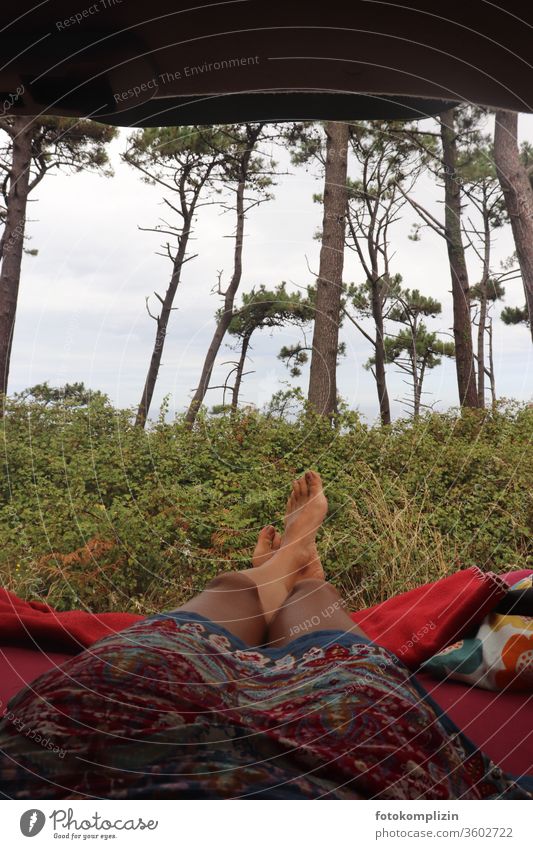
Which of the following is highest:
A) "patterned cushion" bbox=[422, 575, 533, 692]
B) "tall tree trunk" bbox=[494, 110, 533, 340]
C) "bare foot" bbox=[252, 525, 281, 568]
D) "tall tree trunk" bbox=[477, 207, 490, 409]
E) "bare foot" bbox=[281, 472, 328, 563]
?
"tall tree trunk" bbox=[494, 110, 533, 340]

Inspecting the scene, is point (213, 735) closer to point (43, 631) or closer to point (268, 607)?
point (268, 607)

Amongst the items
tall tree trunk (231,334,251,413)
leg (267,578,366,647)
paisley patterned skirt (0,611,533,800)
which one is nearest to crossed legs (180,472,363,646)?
leg (267,578,366,647)

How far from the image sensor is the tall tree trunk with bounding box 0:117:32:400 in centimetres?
264

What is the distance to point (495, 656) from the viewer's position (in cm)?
104

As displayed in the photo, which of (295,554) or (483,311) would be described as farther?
(483,311)

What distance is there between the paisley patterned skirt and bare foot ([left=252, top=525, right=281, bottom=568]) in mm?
942

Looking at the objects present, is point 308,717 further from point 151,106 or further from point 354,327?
point 354,327

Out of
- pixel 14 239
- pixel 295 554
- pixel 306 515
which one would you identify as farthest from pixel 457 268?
pixel 14 239

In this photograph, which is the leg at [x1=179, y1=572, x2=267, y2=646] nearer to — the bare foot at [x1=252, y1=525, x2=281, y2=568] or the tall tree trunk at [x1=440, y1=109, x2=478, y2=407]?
the bare foot at [x1=252, y1=525, x2=281, y2=568]

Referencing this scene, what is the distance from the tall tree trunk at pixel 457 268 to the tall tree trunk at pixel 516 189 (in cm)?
17

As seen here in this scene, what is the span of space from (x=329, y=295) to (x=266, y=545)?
49.9 inches

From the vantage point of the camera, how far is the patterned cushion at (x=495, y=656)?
101 centimetres

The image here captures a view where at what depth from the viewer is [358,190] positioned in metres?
2.82
